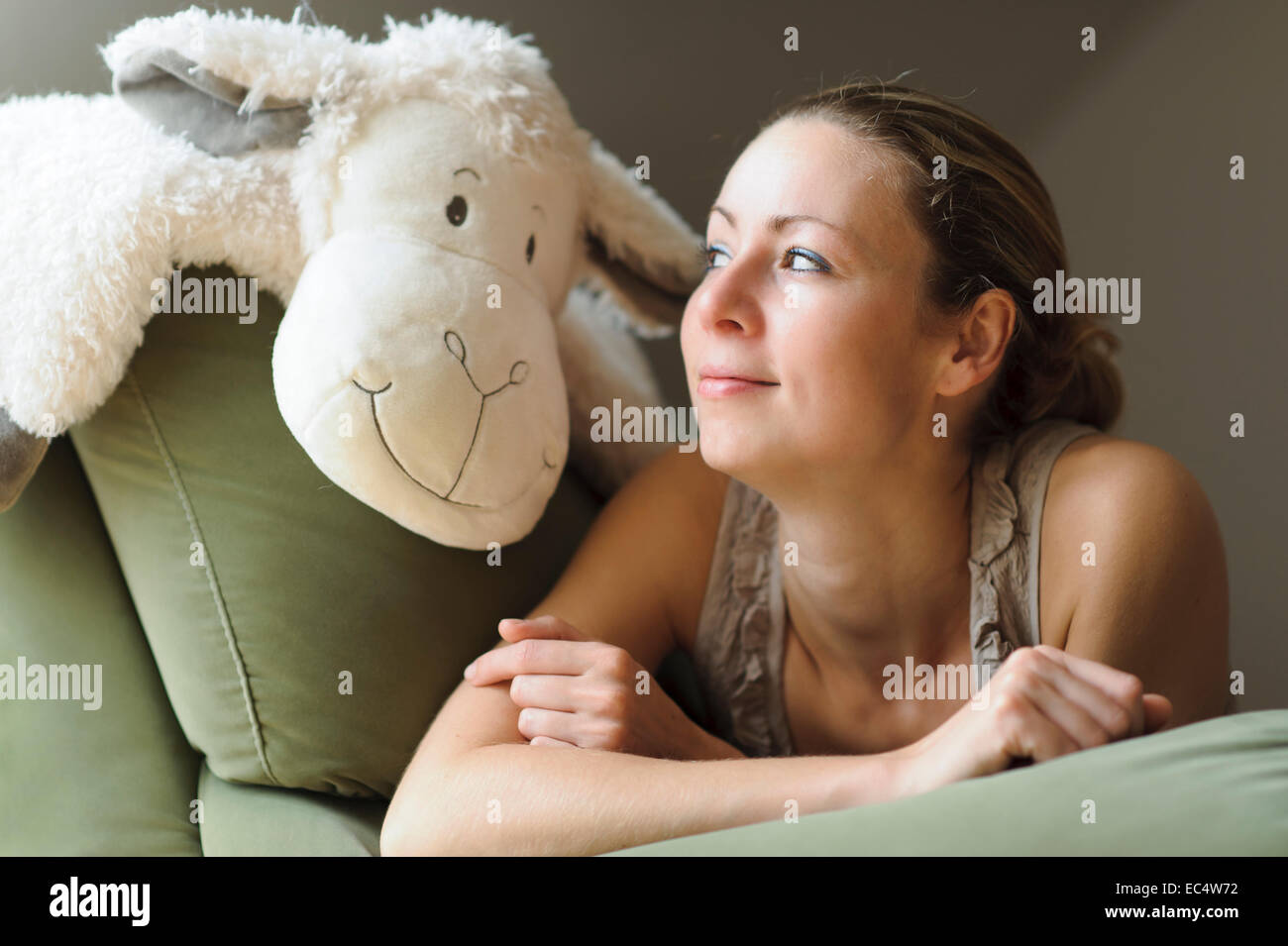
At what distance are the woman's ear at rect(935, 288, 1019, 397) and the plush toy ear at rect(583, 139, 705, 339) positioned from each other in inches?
13.7

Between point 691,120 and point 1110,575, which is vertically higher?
point 691,120

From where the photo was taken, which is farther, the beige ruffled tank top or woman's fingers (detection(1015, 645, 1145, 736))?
the beige ruffled tank top

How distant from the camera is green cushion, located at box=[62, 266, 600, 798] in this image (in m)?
1.01

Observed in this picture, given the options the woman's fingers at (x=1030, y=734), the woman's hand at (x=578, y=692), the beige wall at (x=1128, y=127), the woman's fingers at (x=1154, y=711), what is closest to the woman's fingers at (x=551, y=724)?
the woman's hand at (x=578, y=692)

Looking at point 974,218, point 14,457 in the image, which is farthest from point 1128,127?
point 14,457

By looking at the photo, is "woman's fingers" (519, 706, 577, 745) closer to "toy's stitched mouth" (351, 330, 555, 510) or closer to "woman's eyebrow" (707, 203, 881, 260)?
"toy's stitched mouth" (351, 330, 555, 510)

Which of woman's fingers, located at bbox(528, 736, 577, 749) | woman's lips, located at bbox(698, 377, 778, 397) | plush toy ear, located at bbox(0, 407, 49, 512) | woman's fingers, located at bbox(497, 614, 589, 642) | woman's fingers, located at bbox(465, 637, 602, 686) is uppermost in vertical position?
woman's lips, located at bbox(698, 377, 778, 397)

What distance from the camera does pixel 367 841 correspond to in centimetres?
99

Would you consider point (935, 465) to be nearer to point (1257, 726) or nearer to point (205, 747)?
point (1257, 726)

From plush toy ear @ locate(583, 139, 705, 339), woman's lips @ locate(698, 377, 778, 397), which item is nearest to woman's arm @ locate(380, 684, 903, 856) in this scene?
woman's lips @ locate(698, 377, 778, 397)

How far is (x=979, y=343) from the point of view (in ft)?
3.73

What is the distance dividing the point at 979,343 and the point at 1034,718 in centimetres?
49

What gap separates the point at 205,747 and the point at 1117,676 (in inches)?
33.6

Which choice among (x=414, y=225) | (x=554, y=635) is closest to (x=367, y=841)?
(x=554, y=635)
